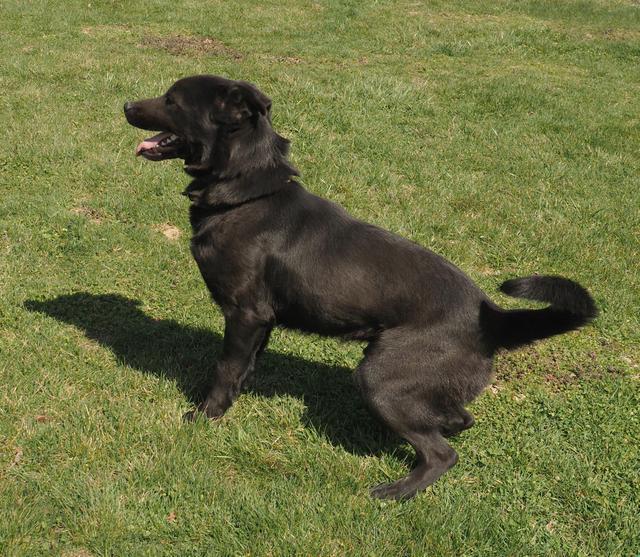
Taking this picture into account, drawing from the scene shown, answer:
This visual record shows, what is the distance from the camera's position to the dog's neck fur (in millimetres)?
4039

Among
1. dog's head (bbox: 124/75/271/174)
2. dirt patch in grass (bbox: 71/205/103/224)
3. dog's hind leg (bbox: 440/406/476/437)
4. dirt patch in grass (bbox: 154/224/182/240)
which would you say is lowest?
dirt patch in grass (bbox: 154/224/182/240)

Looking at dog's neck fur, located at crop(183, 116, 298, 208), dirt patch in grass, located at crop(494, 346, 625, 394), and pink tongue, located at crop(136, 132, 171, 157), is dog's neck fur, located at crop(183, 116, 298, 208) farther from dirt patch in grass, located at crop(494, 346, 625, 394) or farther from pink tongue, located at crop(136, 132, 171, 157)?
dirt patch in grass, located at crop(494, 346, 625, 394)

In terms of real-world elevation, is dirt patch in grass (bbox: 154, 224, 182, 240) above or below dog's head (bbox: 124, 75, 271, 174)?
below

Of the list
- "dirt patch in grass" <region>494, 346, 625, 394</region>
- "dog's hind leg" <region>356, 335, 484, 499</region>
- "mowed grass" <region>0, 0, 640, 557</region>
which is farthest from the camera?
"dirt patch in grass" <region>494, 346, 625, 394</region>

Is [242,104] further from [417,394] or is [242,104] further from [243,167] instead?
[417,394]

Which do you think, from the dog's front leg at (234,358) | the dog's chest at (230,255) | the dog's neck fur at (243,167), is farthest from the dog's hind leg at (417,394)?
the dog's neck fur at (243,167)

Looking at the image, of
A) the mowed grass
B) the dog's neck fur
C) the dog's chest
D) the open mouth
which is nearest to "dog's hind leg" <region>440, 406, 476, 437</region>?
the mowed grass

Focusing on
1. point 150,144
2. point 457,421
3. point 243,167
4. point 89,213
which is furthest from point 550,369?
Result: point 89,213

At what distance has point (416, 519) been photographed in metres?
3.65

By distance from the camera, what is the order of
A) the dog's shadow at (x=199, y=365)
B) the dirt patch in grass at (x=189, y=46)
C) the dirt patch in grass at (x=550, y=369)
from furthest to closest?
the dirt patch in grass at (x=189, y=46)
the dirt patch in grass at (x=550, y=369)
the dog's shadow at (x=199, y=365)

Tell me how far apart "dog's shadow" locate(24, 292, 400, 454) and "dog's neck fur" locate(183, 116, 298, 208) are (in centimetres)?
130

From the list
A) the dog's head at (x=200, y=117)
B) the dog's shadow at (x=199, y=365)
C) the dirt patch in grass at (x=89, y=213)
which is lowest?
the dog's shadow at (x=199, y=365)

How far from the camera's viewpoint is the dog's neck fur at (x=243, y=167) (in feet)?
13.3

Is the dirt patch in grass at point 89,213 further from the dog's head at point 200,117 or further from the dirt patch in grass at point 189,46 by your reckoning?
the dirt patch in grass at point 189,46
